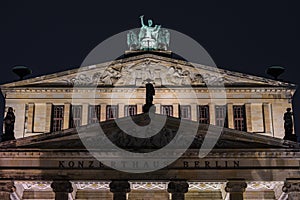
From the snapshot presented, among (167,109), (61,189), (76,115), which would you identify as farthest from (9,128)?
(167,109)

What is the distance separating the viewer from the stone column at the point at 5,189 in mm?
36656

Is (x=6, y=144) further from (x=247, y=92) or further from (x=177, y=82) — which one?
(x=247, y=92)

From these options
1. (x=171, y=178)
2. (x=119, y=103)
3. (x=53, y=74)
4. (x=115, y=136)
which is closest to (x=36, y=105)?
(x=53, y=74)

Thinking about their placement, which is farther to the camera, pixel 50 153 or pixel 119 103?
pixel 119 103

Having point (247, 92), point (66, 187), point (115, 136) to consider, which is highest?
point (247, 92)

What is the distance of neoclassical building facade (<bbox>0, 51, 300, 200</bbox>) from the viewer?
1458 inches

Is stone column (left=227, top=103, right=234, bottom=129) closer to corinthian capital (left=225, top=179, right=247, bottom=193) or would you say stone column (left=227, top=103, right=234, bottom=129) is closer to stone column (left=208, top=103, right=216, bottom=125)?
stone column (left=208, top=103, right=216, bottom=125)

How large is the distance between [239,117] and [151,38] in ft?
26.2

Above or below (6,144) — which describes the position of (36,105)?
above

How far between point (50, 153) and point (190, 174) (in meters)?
7.04

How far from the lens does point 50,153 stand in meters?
37.2

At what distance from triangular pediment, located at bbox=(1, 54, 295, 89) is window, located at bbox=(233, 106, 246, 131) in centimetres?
149

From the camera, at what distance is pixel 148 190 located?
40.7m

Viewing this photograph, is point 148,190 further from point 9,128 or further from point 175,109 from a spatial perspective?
point 9,128
